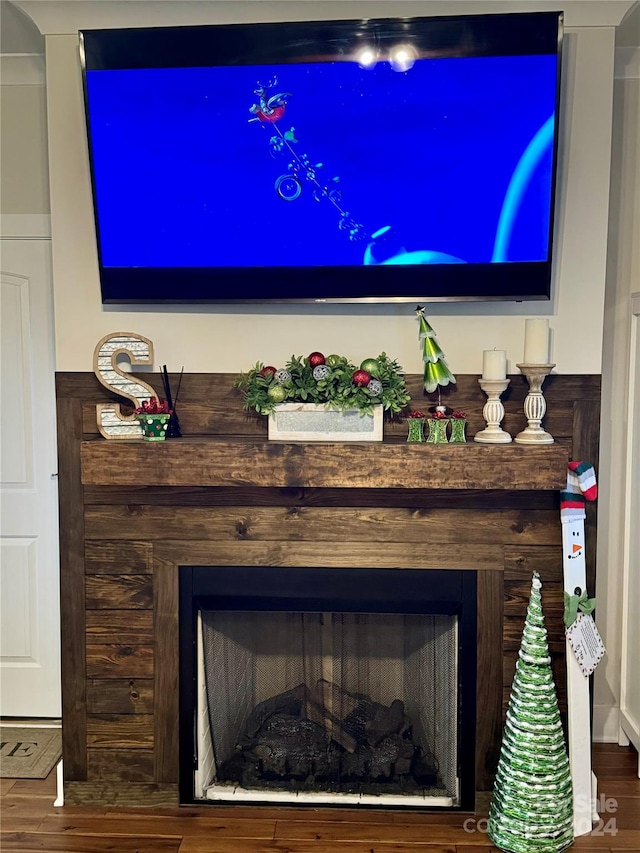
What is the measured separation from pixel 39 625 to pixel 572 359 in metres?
2.30

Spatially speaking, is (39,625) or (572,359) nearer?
(572,359)

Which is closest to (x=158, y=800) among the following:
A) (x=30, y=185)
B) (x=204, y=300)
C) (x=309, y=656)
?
(x=309, y=656)

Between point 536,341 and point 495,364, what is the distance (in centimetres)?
14

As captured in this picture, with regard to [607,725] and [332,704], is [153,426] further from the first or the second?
[607,725]

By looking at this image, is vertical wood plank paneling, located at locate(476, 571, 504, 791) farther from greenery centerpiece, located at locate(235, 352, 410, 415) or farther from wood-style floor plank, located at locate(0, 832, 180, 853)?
wood-style floor plank, located at locate(0, 832, 180, 853)

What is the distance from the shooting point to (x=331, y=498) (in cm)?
242

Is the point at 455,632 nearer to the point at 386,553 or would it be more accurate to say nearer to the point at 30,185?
the point at 386,553

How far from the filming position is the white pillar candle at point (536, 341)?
7.50ft

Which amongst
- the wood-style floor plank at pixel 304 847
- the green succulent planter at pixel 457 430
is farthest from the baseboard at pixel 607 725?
the green succulent planter at pixel 457 430

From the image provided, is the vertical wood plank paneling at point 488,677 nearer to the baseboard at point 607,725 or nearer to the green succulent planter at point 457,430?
the green succulent planter at point 457,430

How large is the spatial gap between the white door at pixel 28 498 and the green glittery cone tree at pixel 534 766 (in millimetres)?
1826

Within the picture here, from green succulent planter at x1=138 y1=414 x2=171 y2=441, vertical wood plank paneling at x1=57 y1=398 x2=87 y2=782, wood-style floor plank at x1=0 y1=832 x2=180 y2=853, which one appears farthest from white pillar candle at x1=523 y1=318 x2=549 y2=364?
wood-style floor plank at x1=0 y1=832 x2=180 y2=853

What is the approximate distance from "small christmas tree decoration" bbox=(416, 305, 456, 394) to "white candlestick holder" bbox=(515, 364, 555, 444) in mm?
226

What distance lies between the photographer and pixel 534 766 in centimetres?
225
